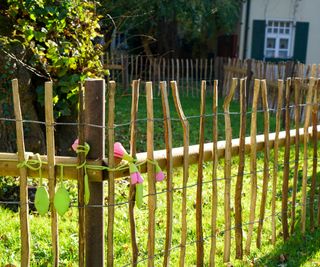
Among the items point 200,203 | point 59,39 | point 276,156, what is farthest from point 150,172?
point 59,39

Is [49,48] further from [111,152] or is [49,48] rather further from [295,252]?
[295,252]

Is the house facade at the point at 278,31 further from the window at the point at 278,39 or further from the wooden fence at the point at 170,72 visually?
the wooden fence at the point at 170,72

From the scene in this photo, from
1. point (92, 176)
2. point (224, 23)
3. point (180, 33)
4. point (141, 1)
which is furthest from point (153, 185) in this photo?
point (180, 33)

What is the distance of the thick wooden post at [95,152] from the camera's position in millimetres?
Result: 2912

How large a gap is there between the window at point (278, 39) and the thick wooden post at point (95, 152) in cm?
1870

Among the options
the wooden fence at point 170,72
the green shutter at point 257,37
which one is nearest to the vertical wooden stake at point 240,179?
the wooden fence at point 170,72

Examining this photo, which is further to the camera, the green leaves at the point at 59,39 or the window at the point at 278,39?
the window at the point at 278,39

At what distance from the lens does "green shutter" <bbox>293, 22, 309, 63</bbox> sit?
67.7 ft

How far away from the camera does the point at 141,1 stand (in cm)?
1541

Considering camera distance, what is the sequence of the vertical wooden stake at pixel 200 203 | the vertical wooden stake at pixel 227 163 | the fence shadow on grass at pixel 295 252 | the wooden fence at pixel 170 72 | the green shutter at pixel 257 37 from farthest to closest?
the green shutter at pixel 257 37 < the wooden fence at pixel 170 72 < the fence shadow on grass at pixel 295 252 < the vertical wooden stake at pixel 227 163 < the vertical wooden stake at pixel 200 203

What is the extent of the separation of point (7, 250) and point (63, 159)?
62.3 inches

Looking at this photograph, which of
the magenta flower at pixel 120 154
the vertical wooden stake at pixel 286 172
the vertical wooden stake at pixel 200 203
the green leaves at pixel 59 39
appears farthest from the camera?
the green leaves at pixel 59 39

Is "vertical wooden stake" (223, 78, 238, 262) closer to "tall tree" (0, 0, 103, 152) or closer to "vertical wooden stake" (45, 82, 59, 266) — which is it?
"vertical wooden stake" (45, 82, 59, 266)

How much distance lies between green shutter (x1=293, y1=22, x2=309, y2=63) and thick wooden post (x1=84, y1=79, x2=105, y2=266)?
1876 cm
